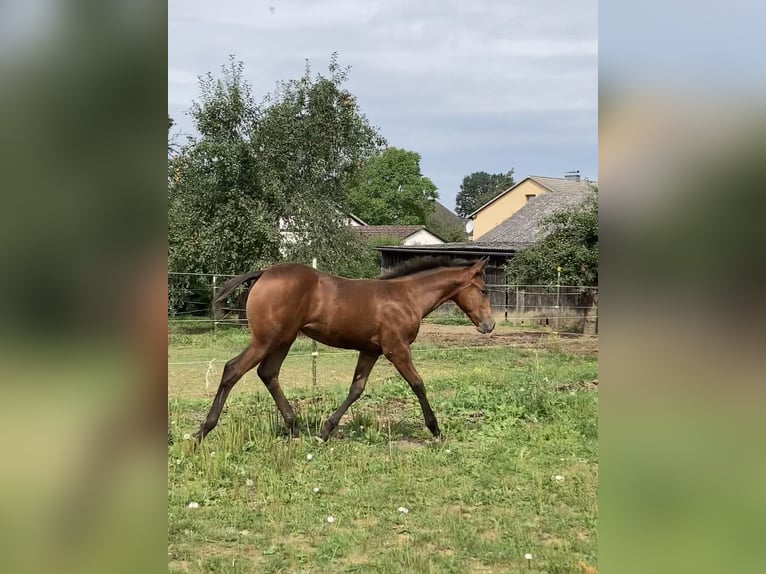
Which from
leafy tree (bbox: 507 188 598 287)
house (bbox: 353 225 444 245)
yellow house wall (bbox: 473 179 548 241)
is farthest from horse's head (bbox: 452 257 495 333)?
yellow house wall (bbox: 473 179 548 241)

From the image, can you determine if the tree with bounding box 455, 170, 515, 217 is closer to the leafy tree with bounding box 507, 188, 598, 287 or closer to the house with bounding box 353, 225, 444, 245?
the house with bounding box 353, 225, 444, 245

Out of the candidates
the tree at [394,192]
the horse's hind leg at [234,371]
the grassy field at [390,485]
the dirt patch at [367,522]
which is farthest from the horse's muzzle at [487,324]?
the tree at [394,192]

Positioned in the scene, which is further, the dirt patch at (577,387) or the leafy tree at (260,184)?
the leafy tree at (260,184)

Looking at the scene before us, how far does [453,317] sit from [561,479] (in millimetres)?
16355

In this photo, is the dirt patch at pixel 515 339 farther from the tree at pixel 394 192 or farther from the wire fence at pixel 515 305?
the tree at pixel 394 192

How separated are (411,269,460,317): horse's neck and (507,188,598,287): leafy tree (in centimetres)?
Answer: 1123

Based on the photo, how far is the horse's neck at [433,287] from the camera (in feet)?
20.7

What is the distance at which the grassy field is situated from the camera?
335 cm

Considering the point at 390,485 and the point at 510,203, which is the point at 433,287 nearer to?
the point at 390,485

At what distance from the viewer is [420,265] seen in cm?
661

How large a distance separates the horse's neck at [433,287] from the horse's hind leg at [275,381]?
1393 millimetres

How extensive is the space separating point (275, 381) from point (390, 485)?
1.89 meters
